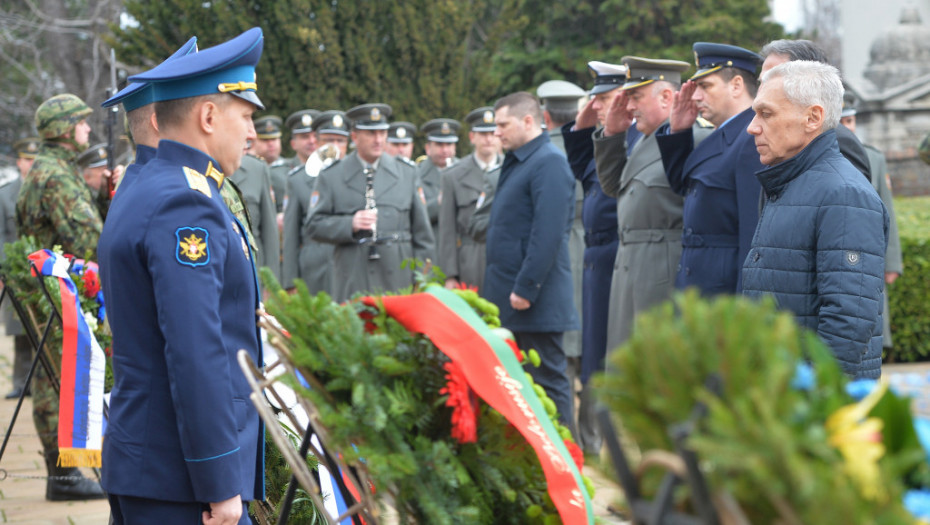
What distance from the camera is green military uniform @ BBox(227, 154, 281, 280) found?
1014 cm

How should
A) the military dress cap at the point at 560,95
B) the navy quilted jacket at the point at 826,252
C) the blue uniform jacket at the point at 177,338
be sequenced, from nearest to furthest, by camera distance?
1. the blue uniform jacket at the point at 177,338
2. the navy quilted jacket at the point at 826,252
3. the military dress cap at the point at 560,95

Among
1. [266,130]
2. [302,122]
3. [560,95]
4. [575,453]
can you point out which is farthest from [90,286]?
[266,130]

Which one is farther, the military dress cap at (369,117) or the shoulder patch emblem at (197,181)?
the military dress cap at (369,117)

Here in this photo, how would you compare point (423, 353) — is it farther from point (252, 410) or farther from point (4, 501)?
point (4, 501)

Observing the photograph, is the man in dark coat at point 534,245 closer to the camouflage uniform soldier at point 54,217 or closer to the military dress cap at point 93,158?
the camouflage uniform soldier at point 54,217

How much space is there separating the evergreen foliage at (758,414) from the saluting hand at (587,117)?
192 inches

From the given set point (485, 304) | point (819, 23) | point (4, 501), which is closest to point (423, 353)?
point (485, 304)

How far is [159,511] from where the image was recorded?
2752 mm

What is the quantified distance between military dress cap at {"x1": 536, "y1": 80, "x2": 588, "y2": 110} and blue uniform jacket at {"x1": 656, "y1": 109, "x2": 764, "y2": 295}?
3.02 m

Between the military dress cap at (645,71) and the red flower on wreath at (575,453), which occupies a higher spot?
the military dress cap at (645,71)

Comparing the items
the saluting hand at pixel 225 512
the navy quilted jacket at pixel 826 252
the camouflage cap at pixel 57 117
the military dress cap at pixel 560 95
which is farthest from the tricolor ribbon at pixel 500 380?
the military dress cap at pixel 560 95

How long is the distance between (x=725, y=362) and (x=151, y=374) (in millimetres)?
1871

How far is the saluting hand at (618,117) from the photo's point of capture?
18.6 ft

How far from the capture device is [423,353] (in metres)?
2.17
